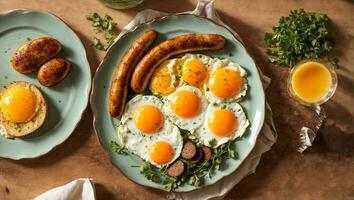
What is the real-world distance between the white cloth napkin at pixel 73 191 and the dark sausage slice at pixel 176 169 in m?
0.64

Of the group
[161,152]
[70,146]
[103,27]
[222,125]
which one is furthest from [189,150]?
[103,27]

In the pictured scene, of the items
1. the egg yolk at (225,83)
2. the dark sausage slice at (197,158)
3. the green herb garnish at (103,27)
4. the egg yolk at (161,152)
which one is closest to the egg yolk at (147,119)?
the egg yolk at (161,152)

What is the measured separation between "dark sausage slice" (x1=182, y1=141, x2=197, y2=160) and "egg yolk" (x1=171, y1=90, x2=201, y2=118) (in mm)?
225

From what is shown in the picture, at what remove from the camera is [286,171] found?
161 inches

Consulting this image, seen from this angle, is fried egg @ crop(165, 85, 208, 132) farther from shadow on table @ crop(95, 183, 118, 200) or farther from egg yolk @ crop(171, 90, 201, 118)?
shadow on table @ crop(95, 183, 118, 200)

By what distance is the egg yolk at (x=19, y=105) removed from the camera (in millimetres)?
3930

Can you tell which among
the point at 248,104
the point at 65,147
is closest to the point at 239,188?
the point at 248,104

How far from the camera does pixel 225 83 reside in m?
3.86

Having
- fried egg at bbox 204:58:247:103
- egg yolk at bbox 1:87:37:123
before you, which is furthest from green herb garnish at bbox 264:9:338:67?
egg yolk at bbox 1:87:37:123

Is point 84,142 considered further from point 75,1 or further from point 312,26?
point 312,26

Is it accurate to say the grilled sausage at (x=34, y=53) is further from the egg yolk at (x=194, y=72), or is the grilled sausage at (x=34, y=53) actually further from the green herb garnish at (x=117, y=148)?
the egg yolk at (x=194, y=72)

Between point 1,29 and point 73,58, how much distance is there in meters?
0.63

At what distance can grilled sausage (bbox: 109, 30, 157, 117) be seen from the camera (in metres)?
3.85

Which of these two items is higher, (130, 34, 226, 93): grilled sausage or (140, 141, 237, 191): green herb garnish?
(130, 34, 226, 93): grilled sausage
